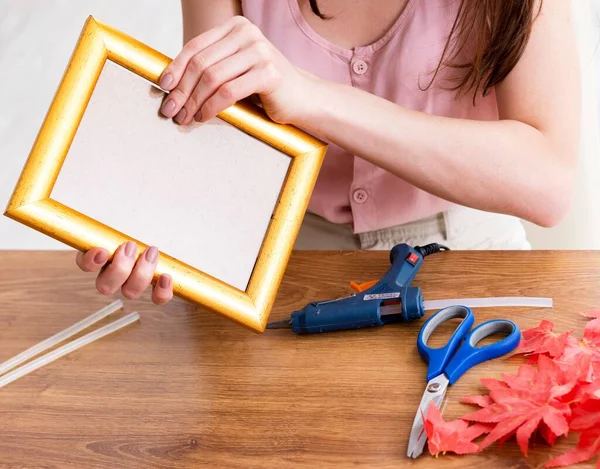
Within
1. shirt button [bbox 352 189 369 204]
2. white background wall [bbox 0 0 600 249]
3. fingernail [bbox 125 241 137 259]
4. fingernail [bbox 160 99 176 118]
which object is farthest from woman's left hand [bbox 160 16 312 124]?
white background wall [bbox 0 0 600 249]

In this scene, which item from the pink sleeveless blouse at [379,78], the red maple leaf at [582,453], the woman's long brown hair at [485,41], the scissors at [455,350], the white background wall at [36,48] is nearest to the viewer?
the red maple leaf at [582,453]

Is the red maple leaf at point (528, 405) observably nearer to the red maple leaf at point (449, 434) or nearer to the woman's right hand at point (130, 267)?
the red maple leaf at point (449, 434)

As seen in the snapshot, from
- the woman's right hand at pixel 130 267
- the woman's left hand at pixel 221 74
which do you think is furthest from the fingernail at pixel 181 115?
the woman's right hand at pixel 130 267

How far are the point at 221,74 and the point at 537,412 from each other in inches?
16.8

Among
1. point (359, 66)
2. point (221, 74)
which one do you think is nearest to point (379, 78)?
point (359, 66)

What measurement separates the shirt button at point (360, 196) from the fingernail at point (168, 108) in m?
0.42

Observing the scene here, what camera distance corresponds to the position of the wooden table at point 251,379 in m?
0.74

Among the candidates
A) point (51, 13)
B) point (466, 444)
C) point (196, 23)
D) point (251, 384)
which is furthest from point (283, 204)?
point (51, 13)

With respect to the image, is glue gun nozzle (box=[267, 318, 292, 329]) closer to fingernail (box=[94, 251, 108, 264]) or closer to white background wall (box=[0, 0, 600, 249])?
fingernail (box=[94, 251, 108, 264])

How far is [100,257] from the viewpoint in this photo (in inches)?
32.1

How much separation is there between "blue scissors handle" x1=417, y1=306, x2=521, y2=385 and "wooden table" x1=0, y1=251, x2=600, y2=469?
0.04 feet

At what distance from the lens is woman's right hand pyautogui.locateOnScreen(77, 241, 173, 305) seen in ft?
2.69

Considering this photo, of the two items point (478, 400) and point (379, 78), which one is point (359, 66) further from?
point (478, 400)

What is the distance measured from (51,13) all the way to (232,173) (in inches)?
77.9
